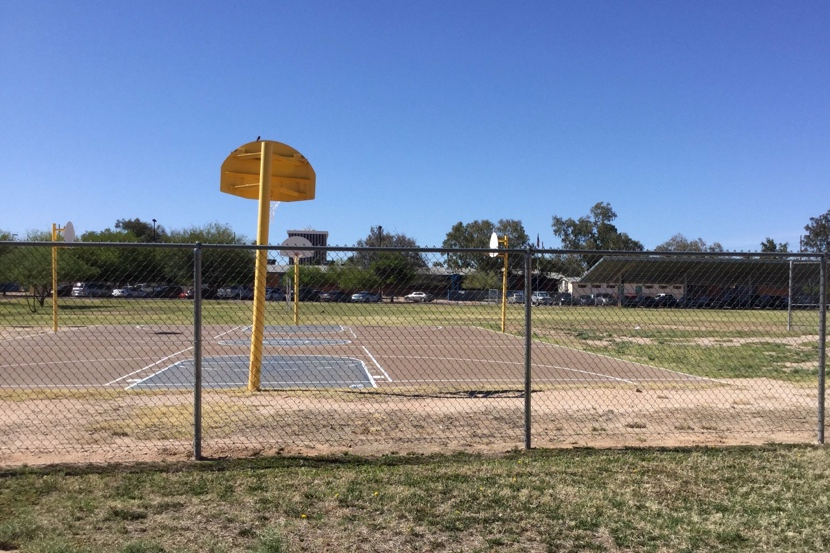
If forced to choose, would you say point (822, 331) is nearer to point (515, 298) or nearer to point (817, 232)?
point (515, 298)

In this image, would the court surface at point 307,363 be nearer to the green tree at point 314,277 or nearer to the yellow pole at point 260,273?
the yellow pole at point 260,273

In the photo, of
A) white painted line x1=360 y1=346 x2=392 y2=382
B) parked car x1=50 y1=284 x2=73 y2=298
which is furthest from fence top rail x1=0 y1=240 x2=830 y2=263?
white painted line x1=360 y1=346 x2=392 y2=382

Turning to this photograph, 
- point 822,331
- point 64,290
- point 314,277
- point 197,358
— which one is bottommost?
point 197,358

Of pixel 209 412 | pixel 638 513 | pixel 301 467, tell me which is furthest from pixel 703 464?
pixel 209 412

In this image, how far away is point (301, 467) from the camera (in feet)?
A: 21.4

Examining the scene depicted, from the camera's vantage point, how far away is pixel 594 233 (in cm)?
9419

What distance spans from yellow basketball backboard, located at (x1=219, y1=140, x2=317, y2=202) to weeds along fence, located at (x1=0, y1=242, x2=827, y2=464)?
1.36 meters

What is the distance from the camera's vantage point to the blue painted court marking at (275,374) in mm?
12428

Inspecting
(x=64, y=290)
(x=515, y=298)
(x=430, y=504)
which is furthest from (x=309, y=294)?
(x=64, y=290)

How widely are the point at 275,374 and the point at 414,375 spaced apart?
2.87 m

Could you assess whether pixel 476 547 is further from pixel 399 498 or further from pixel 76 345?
pixel 76 345

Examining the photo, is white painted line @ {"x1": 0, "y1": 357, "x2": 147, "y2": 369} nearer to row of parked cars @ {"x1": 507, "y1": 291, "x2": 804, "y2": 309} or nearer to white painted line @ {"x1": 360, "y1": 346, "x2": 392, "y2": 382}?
white painted line @ {"x1": 360, "y1": 346, "x2": 392, "y2": 382}

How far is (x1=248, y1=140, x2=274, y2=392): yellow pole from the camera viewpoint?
34.3ft

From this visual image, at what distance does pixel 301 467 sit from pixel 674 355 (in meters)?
14.9
